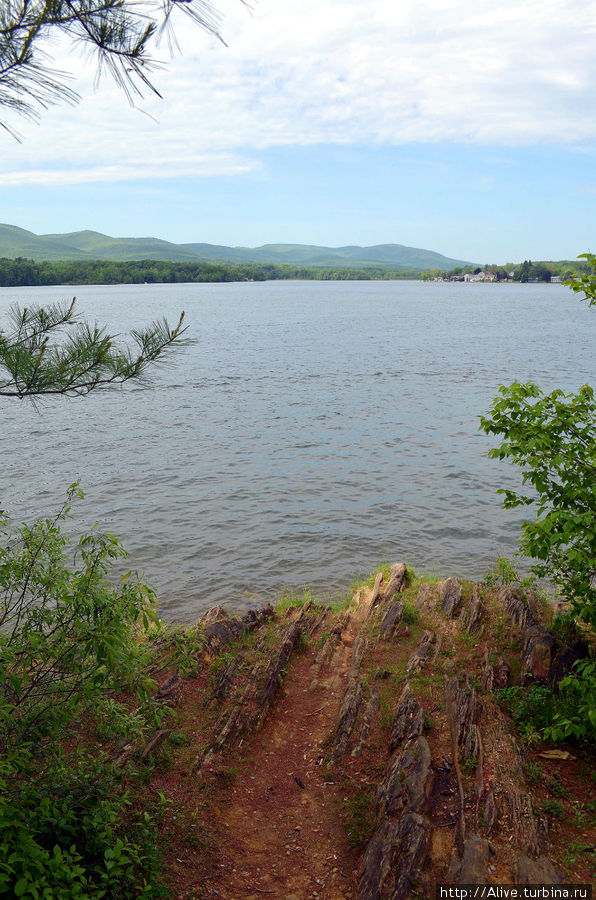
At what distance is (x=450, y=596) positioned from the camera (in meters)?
12.7

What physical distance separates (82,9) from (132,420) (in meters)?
28.5

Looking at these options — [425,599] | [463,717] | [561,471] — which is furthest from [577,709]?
[425,599]

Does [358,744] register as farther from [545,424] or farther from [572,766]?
[545,424]

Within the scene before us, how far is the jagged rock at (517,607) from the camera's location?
36.1ft

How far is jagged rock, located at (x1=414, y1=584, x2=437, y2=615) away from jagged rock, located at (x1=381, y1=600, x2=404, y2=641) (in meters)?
0.52

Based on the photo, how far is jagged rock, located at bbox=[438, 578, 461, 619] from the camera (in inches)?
477

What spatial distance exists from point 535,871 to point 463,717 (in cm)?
250

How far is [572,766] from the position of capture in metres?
7.41

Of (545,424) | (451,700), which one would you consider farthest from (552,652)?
(545,424)

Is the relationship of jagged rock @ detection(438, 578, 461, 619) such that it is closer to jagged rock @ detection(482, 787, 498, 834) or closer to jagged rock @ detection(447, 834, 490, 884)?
jagged rock @ detection(482, 787, 498, 834)

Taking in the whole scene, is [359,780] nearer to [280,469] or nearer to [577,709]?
[577,709]

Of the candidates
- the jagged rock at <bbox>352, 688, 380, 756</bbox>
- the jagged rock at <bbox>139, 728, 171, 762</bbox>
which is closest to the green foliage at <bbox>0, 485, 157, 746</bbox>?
the jagged rock at <bbox>139, 728, 171, 762</bbox>

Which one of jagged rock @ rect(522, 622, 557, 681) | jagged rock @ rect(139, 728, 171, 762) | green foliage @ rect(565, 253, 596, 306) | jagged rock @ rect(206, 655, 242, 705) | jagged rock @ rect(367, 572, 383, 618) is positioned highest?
green foliage @ rect(565, 253, 596, 306)

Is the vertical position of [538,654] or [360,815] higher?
[538,654]
